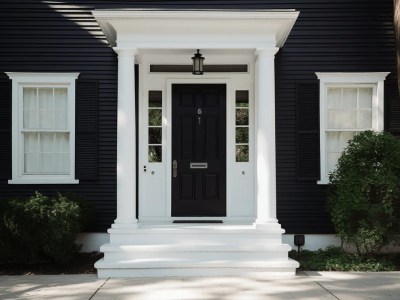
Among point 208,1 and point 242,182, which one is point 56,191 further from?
point 208,1

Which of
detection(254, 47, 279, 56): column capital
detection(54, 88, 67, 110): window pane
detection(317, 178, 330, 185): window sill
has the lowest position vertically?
detection(317, 178, 330, 185): window sill

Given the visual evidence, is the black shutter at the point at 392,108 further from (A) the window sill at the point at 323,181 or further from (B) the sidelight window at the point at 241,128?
(B) the sidelight window at the point at 241,128

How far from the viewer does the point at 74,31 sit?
9.48m

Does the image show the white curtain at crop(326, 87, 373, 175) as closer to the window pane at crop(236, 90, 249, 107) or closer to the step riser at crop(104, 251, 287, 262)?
the window pane at crop(236, 90, 249, 107)

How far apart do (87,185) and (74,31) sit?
108 inches

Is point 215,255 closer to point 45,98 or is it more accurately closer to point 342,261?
point 342,261

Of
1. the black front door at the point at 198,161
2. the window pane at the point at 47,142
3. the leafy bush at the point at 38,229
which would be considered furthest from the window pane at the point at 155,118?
the leafy bush at the point at 38,229

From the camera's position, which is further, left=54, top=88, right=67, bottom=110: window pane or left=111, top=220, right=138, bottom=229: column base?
left=54, top=88, right=67, bottom=110: window pane

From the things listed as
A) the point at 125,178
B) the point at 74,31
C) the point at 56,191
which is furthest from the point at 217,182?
the point at 74,31

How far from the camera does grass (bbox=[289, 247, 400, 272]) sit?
8.15m

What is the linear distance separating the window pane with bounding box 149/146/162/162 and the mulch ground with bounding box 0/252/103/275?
2.07 meters

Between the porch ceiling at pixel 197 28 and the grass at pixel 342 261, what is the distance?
3.44 metres

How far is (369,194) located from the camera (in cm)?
845

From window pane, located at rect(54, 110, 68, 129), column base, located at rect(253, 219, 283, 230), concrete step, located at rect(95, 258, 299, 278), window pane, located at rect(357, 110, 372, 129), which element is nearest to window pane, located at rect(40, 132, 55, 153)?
window pane, located at rect(54, 110, 68, 129)
